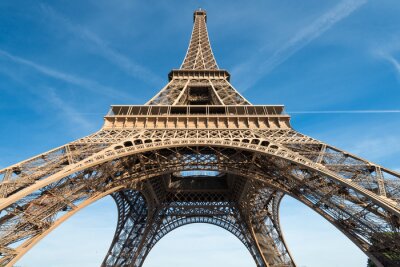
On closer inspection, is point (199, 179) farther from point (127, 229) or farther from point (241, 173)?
point (241, 173)

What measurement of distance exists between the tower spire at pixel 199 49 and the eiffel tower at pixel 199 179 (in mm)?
938

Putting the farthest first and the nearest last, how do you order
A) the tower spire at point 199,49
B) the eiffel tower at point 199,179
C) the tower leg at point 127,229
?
the tower spire at point 199,49 < the tower leg at point 127,229 < the eiffel tower at point 199,179

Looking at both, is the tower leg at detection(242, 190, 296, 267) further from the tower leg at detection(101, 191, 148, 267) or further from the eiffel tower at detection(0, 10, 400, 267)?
the tower leg at detection(101, 191, 148, 267)

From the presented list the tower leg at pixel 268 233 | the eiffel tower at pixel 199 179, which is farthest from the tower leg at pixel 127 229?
the tower leg at pixel 268 233

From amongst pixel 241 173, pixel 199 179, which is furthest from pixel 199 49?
pixel 241 173

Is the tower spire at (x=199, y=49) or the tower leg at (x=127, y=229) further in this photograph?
the tower spire at (x=199, y=49)

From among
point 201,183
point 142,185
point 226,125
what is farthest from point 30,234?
point 201,183

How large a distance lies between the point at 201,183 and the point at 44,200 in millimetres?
15993

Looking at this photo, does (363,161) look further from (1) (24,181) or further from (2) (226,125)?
(1) (24,181)

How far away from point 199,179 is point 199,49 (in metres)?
14.9

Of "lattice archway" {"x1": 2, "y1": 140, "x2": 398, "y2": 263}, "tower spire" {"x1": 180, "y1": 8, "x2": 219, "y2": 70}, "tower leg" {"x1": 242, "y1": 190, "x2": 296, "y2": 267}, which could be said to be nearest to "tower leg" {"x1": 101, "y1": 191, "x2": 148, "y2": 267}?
"lattice archway" {"x1": 2, "y1": 140, "x2": 398, "y2": 263}

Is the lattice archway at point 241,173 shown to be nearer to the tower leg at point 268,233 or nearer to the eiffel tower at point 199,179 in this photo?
the eiffel tower at point 199,179

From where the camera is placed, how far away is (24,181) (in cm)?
1100

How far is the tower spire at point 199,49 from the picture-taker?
92.7ft
